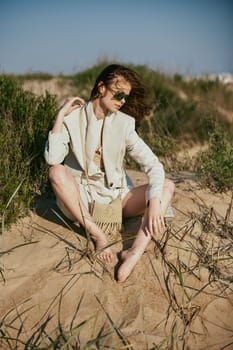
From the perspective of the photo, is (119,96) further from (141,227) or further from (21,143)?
(21,143)

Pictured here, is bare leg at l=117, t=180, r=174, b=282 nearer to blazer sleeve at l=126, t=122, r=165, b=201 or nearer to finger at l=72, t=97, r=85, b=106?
blazer sleeve at l=126, t=122, r=165, b=201

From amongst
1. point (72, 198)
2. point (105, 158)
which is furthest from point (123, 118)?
point (72, 198)

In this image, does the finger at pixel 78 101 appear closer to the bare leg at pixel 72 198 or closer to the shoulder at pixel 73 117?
the shoulder at pixel 73 117

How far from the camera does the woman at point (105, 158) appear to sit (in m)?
2.96

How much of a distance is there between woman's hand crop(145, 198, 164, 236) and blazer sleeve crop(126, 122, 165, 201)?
0.06 m

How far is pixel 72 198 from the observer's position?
2977 millimetres

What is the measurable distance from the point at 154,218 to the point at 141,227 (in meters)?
0.13

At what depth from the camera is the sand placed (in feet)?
7.78

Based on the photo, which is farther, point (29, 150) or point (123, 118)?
point (29, 150)

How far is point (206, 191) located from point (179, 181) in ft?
1.05

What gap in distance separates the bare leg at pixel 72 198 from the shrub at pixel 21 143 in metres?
0.24

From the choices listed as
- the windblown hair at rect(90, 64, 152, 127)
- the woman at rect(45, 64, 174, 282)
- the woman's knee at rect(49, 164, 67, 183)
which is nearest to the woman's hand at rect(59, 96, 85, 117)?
the woman at rect(45, 64, 174, 282)

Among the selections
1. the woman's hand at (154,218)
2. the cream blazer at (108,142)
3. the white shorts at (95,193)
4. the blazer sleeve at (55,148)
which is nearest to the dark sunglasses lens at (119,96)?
the cream blazer at (108,142)

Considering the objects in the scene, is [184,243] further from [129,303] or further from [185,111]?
[185,111]
